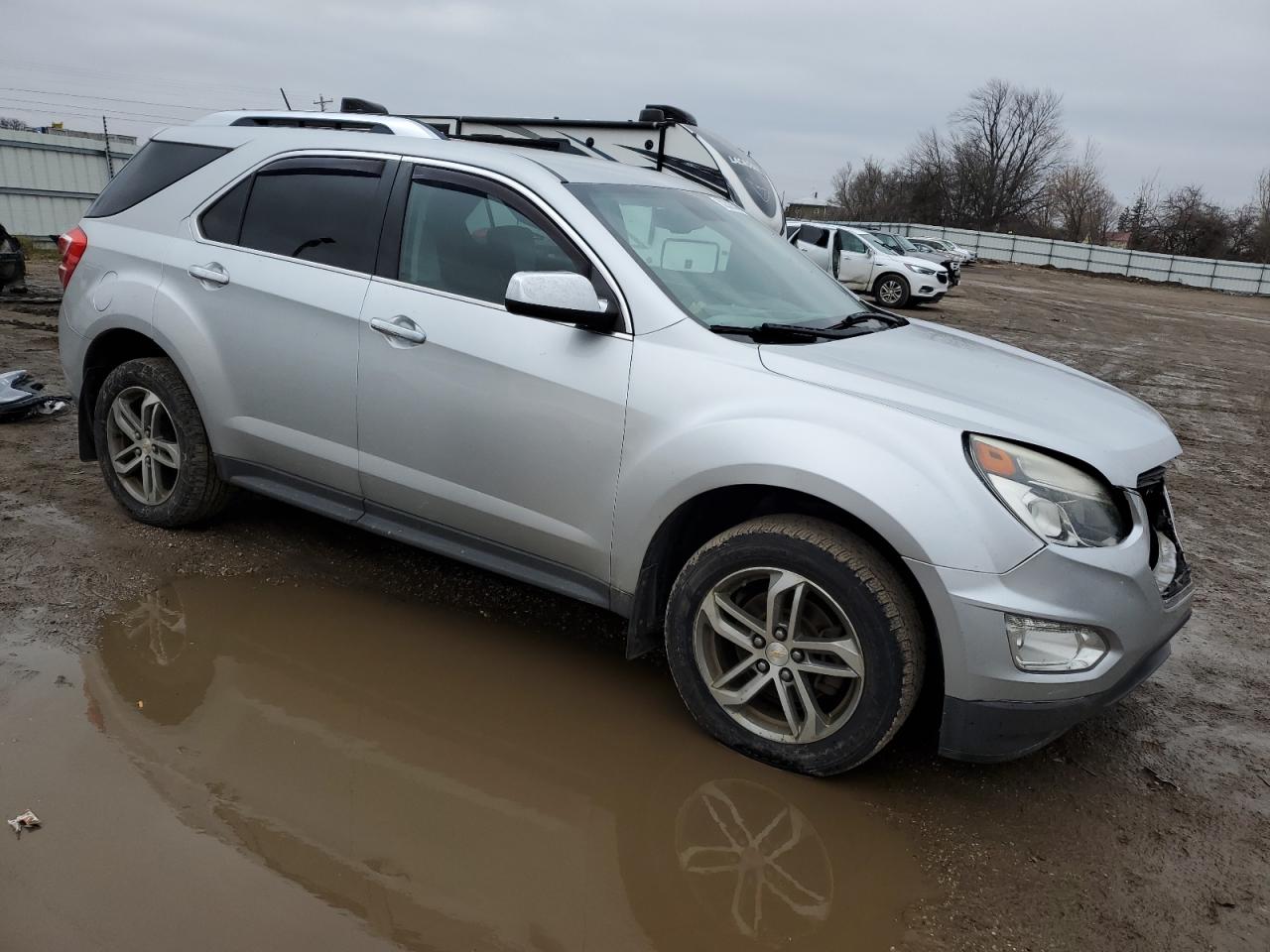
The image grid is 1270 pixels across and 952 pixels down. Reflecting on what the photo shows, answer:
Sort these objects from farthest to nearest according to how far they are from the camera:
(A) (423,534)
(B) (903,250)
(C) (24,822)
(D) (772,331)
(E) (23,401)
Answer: (B) (903,250) → (E) (23,401) → (A) (423,534) → (D) (772,331) → (C) (24,822)

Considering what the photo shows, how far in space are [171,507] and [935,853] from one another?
A: 3.49 metres

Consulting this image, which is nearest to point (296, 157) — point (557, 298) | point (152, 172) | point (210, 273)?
point (210, 273)

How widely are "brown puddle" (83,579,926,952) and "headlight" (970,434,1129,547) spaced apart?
0.98 m

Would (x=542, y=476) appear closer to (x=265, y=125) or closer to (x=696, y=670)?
(x=696, y=670)

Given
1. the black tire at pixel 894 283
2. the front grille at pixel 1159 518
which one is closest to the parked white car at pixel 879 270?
the black tire at pixel 894 283

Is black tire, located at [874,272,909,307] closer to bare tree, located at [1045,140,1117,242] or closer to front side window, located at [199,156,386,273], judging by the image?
front side window, located at [199,156,386,273]

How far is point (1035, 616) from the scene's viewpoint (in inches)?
104

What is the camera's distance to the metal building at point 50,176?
852 inches

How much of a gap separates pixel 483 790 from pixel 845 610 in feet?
3.82

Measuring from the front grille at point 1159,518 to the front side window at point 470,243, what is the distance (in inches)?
73.6

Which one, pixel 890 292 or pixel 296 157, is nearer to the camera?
pixel 296 157

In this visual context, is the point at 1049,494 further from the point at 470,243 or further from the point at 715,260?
the point at 470,243

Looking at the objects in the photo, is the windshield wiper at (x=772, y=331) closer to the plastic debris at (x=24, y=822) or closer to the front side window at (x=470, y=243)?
the front side window at (x=470, y=243)

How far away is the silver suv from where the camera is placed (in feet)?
8.93
